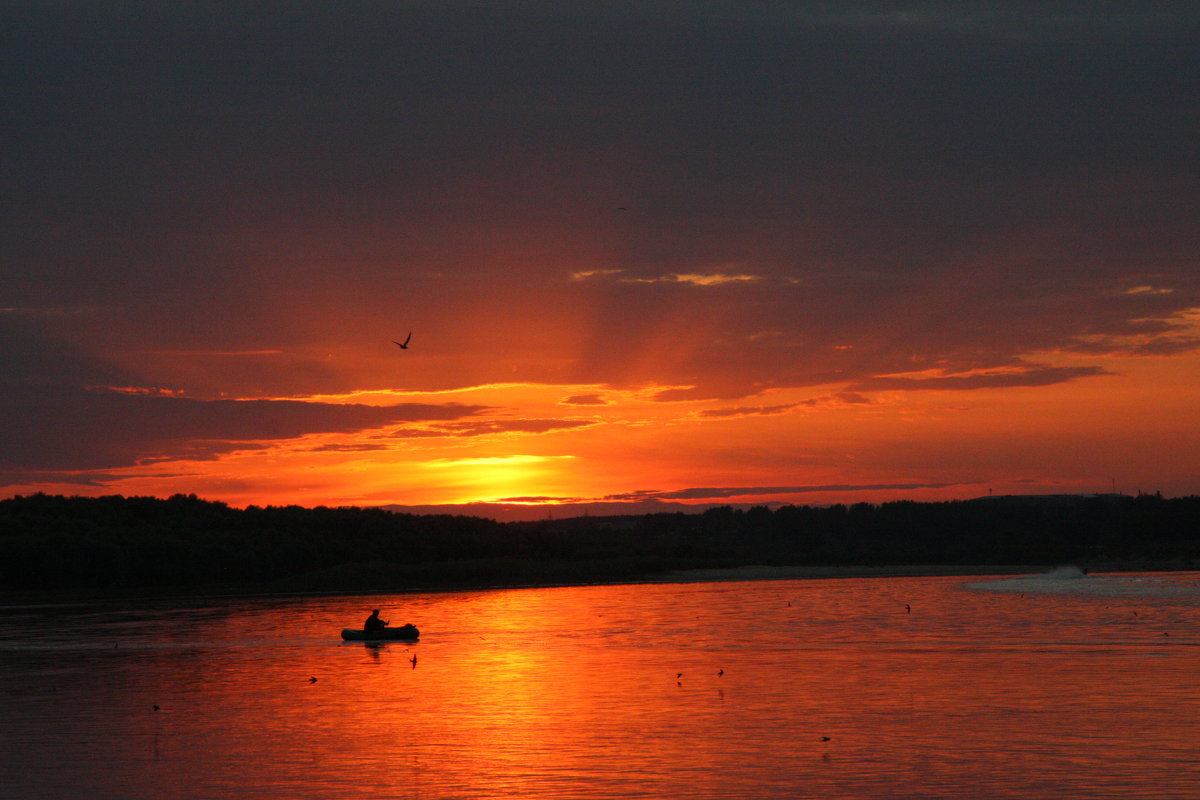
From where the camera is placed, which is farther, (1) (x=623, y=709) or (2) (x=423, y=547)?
(2) (x=423, y=547)

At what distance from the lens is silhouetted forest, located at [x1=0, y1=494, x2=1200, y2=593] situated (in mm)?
107125

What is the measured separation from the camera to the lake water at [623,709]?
70.0 ft

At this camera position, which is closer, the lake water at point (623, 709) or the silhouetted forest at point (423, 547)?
the lake water at point (623, 709)

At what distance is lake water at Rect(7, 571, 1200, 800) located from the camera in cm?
2133

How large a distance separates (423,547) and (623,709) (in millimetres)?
106146

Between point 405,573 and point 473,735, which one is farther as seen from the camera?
point 405,573

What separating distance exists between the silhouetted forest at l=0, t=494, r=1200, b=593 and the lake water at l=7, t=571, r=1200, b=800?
4651 centimetres

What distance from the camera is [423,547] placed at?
134000mm

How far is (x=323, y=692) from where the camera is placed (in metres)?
35.4

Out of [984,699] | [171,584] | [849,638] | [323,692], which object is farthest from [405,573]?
[984,699]

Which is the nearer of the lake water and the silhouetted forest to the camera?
the lake water

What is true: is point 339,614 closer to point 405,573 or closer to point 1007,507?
point 405,573

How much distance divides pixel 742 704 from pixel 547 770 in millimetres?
9545

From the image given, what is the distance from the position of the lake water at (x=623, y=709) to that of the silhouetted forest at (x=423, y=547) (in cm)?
4651
